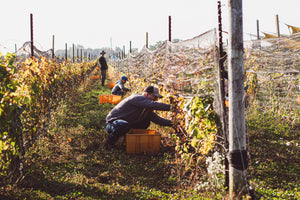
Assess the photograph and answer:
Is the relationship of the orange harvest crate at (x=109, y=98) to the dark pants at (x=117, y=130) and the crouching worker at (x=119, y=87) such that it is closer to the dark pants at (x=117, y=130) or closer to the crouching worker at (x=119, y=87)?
the crouching worker at (x=119, y=87)

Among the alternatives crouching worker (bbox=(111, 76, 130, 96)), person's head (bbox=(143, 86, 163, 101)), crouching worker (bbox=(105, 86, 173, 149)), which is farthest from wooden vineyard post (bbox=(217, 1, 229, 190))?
crouching worker (bbox=(111, 76, 130, 96))

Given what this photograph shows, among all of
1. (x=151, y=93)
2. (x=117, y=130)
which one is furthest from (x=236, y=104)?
(x=117, y=130)

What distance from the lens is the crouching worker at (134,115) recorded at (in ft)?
15.6

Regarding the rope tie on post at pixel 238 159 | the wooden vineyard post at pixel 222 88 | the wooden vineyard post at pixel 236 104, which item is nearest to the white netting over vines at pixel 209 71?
the wooden vineyard post at pixel 222 88

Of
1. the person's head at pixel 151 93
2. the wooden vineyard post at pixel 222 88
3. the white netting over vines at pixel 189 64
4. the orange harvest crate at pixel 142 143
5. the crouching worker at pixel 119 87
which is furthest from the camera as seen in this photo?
the crouching worker at pixel 119 87

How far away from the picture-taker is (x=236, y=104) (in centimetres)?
264

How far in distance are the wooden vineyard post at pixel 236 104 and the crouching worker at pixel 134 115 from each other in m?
1.92

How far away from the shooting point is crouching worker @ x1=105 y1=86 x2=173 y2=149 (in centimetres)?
475

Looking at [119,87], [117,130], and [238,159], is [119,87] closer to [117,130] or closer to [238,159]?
[117,130]

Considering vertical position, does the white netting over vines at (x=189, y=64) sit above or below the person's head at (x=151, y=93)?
above

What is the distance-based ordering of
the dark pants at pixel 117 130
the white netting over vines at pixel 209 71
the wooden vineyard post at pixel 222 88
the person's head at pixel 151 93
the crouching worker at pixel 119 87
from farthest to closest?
the crouching worker at pixel 119 87, the person's head at pixel 151 93, the dark pants at pixel 117 130, the white netting over vines at pixel 209 71, the wooden vineyard post at pixel 222 88

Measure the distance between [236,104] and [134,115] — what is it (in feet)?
8.89

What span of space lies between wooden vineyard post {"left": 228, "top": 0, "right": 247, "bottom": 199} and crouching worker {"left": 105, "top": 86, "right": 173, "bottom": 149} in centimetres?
192

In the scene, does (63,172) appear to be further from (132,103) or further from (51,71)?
(51,71)
